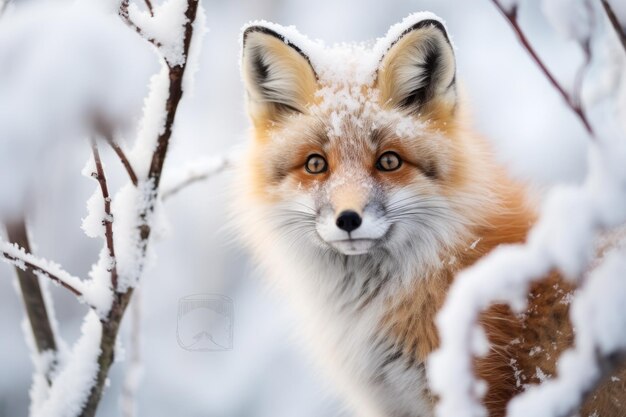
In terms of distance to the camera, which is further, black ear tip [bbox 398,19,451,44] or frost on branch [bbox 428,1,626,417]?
black ear tip [bbox 398,19,451,44]

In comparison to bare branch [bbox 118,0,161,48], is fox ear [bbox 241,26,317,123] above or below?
above

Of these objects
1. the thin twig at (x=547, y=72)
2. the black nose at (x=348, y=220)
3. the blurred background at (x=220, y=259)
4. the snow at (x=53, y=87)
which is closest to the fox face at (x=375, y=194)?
the black nose at (x=348, y=220)

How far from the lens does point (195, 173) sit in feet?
6.48

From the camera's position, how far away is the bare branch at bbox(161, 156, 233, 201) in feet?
6.26

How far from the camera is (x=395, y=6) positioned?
5992mm

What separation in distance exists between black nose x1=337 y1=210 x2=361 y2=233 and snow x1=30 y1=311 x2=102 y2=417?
719 millimetres

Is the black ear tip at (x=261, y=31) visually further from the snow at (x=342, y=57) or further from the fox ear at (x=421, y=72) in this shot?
the fox ear at (x=421, y=72)

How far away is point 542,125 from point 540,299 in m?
3.27

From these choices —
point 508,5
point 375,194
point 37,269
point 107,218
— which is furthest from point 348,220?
point 508,5

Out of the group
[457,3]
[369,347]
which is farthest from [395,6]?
[369,347]

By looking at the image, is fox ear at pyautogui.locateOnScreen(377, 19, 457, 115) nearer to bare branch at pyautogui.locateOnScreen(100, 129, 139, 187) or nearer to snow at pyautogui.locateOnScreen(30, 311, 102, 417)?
bare branch at pyautogui.locateOnScreen(100, 129, 139, 187)

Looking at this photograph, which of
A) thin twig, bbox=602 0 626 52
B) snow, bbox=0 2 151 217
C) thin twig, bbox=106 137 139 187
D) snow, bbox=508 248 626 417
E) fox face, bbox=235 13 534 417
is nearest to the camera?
snow, bbox=508 248 626 417

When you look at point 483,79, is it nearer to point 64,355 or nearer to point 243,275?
point 243,275

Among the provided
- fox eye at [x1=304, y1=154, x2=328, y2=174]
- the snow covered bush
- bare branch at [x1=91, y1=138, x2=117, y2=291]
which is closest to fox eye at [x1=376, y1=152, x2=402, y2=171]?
fox eye at [x1=304, y1=154, x2=328, y2=174]
